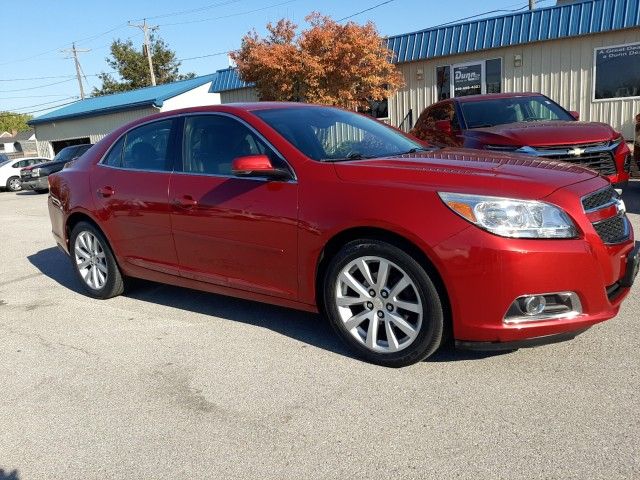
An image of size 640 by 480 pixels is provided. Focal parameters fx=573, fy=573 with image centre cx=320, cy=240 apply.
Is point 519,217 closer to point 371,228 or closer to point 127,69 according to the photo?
point 371,228

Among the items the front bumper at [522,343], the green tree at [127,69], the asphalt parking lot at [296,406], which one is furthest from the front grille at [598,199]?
the green tree at [127,69]

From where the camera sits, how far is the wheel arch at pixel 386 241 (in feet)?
10.6

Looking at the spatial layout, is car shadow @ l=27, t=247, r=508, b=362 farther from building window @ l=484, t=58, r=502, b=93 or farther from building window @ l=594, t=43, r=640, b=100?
building window @ l=484, t=58, r=502, b=93

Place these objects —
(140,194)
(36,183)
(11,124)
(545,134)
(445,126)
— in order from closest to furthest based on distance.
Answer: (140,194) → (545,134) → (445,126) → (36,183) → (11,124)

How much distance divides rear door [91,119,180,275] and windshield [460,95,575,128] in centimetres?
505

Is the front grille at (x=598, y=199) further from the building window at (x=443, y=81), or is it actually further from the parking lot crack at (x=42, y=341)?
the building window at (x=443, y=81)

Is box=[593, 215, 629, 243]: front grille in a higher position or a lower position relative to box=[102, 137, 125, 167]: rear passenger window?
lower

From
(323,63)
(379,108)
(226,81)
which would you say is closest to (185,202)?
(323,63)

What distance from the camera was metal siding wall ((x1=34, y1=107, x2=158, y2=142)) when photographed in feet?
91.5

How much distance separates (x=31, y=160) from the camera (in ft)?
75.2

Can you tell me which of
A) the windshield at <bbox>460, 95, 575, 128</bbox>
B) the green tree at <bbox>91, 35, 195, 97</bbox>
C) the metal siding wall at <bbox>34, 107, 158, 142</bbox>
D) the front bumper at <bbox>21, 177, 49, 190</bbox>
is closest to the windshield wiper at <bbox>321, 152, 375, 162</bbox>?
the windshield at <bbox>460, 95, 575, 128</bbox>

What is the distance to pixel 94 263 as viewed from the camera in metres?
5.35

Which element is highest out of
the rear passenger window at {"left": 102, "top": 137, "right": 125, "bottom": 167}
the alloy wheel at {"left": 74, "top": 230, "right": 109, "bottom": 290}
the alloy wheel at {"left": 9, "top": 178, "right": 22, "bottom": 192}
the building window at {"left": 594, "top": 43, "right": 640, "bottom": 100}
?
the building window at {"left": 594, "top": 43, "right": 640, "bottom": 100}

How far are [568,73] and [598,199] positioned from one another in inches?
483
